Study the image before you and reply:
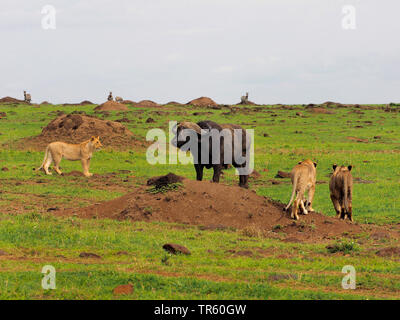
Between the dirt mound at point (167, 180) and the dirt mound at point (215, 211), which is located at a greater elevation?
the dirt mound at point (167, 180)

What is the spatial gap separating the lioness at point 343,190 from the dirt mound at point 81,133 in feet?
65.1

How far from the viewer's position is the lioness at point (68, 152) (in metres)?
25.9

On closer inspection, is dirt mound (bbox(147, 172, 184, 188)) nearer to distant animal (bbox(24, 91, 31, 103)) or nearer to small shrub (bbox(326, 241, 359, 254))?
small shrub (bbox(326, 241, 359, 254))

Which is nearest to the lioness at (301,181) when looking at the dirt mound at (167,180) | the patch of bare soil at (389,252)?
the dirt mound at (167,180)

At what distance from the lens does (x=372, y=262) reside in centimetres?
1101

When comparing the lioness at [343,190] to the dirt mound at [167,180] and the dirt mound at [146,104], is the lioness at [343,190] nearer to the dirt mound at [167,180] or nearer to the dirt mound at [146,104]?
the dirt mound at [167,180]

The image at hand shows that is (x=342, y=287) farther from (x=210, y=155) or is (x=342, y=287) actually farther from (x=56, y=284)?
(x=210, y=155)

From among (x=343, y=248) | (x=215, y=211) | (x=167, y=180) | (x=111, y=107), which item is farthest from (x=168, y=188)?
(x=111, y=107)

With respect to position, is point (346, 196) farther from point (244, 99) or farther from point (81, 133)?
point (244, 99)

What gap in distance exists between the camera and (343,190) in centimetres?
1544

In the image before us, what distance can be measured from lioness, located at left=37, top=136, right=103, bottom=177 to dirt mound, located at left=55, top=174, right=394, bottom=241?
992 centimetres

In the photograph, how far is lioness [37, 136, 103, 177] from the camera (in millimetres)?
25938

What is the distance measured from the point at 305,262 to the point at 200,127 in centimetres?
949
